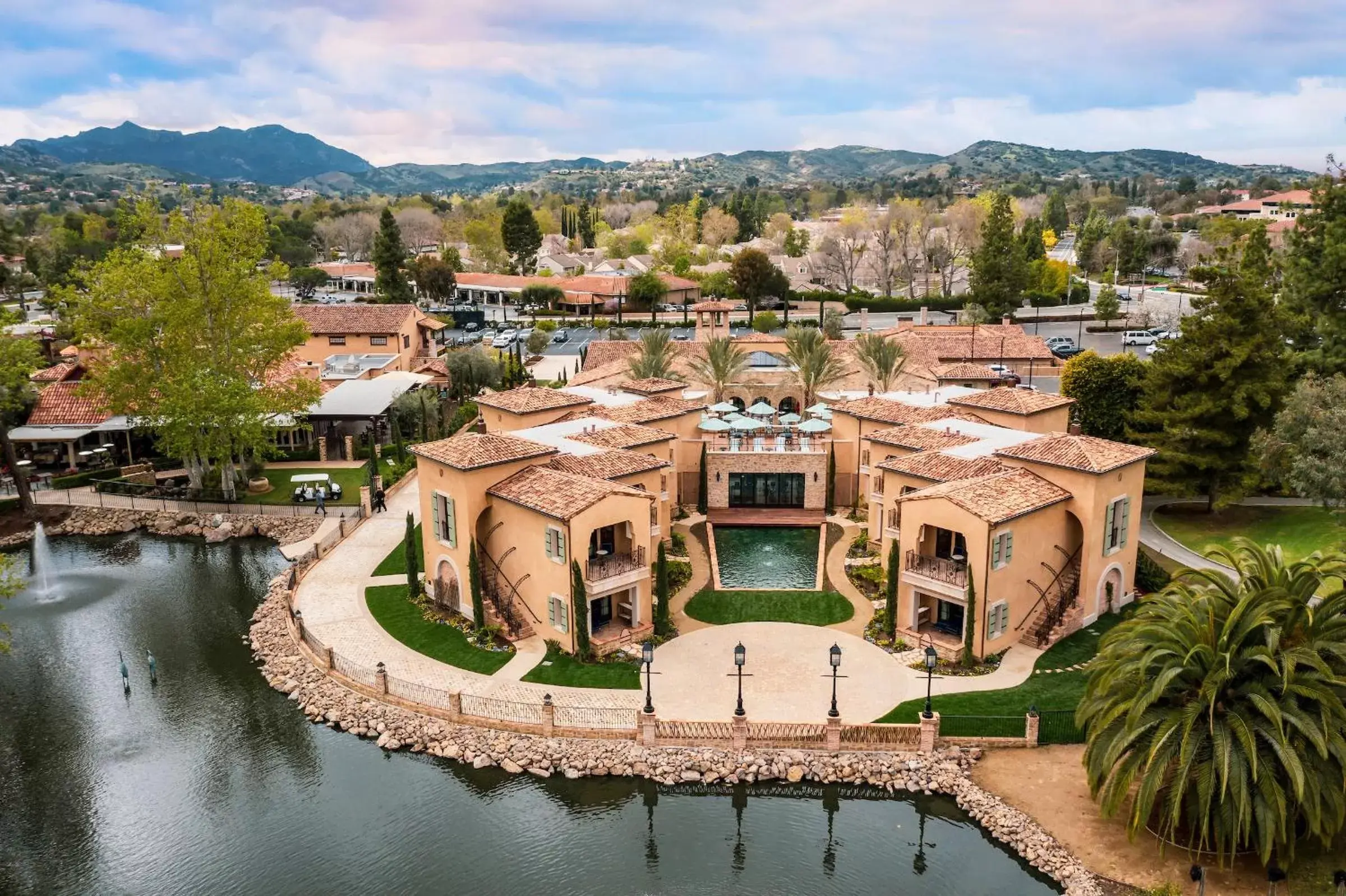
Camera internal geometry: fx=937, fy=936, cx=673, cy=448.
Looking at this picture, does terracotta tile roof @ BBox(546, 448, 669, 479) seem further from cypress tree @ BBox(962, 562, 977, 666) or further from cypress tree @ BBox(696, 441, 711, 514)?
cypress tree @ BBox(962, 562, 977, 666)

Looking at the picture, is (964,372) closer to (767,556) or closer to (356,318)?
(767,556)

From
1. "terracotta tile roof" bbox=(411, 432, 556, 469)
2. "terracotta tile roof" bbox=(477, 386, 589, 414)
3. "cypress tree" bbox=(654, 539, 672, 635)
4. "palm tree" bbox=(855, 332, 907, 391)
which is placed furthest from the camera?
Answer: "palm tree" bbox=(855, 332, 907, 391)

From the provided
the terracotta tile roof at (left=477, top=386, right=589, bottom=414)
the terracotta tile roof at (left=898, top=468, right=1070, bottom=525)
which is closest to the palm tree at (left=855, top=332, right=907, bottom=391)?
the terracotta tile roof at (left=477, top=386, right=589, bottom=414)

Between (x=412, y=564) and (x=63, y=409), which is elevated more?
(x=63, y=409)

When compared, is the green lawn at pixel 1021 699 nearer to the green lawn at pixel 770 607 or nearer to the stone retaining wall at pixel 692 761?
the stone retaining wall at pixel 692 761

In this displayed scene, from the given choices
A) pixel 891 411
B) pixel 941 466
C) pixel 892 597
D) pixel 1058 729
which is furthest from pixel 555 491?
pixel 891 411

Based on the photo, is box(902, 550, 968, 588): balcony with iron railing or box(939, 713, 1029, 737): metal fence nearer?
box(939, 713, 1029, 737): metal fence
